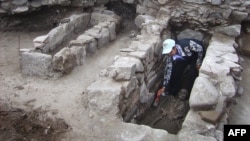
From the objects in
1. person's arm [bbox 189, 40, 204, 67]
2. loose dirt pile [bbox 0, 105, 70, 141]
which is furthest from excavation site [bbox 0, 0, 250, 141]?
person's arm [bbox 189, 40, 204, 67]

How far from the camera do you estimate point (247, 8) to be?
Result: 20.8 ft

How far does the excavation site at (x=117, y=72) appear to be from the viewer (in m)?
4.12

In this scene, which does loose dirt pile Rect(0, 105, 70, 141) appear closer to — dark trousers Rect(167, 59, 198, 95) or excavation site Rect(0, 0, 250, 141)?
excavation site Rect(0, 0, 250, 141)

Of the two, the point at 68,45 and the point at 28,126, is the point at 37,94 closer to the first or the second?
the point at 28,126

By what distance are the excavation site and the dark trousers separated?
0.08 feet

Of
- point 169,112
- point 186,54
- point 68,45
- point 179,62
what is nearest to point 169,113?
point 169,112

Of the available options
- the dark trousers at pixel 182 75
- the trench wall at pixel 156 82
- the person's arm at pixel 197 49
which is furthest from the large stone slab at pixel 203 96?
the person's arm at pixel 197 49

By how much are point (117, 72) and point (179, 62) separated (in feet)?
4.88

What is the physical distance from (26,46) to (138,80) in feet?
9.44

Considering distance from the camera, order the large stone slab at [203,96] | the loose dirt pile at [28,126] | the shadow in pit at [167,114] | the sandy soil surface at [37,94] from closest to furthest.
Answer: the loose dirt pile at [28,126]
the sandy soil surface at [37,94]
the large stone slab at [203,96]
the shadow in pit at [167,114]

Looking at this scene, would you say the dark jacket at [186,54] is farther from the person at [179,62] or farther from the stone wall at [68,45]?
the stone wall at [68,45]

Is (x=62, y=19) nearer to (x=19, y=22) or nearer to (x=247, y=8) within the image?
(x=19, y=22)

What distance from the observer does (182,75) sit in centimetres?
608

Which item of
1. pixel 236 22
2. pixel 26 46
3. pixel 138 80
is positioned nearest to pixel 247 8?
pixel 236 22
